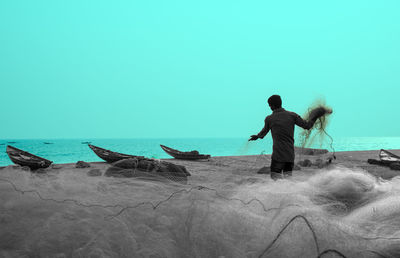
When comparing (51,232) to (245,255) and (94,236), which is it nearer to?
(94,236)

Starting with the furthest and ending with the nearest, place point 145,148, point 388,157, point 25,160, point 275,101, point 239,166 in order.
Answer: point 145,148, point 388,157, point 239,166, point 25,160, point 275,101

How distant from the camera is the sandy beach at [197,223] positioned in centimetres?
173

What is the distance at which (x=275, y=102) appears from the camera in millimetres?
5012

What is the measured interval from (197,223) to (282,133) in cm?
324

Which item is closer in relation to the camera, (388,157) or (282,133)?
(282,133)

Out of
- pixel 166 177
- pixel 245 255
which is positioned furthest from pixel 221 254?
pixel 166 177

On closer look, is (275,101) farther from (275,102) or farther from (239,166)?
(239,166)

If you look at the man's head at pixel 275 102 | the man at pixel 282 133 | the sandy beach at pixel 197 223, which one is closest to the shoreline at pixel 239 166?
the man at pixel 282 133

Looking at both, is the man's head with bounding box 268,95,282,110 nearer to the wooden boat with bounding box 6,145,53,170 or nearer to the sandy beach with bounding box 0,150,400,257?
the sandy beach with bounding box 0,150,400,257

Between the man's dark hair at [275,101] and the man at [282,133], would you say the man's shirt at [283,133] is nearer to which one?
the man at [282,133]

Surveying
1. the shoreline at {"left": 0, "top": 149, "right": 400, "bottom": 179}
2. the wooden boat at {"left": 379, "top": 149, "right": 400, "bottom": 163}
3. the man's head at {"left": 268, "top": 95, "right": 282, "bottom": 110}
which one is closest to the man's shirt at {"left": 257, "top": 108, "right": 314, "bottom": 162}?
the man's head at {"left": 268, "top": 95, "right": 282, "bottom": 110}

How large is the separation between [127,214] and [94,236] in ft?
0.94

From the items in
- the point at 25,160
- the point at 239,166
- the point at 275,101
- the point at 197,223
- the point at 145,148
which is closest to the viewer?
the point at 197,223

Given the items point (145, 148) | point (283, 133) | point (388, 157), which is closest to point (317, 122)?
point (283, 133)
